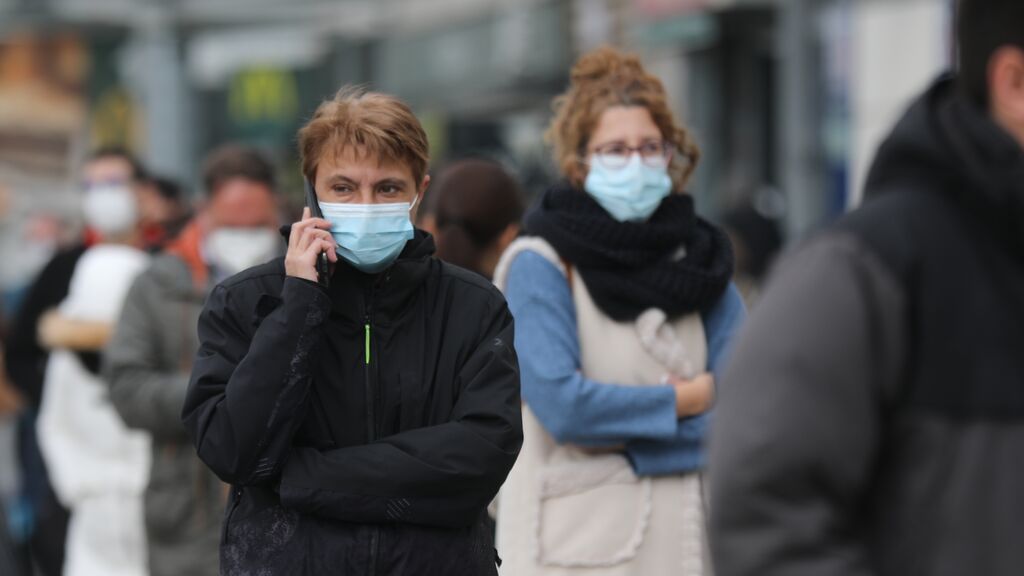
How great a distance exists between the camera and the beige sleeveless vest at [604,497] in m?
4.59

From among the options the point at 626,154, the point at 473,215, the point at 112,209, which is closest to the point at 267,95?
the point at 112,209

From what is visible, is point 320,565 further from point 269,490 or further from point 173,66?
point 173,66

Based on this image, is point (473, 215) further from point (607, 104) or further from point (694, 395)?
point (694, 395)

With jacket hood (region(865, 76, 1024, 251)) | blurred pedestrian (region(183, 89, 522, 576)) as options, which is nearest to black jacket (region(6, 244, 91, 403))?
blurred pedestrian (region(183, 89, 522, 576))

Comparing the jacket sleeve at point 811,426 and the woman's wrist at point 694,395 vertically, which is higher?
the jacket sleeve at point 811,426

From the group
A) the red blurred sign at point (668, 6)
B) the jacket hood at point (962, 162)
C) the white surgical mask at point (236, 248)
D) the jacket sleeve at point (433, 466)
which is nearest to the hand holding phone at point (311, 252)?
the jacket sleeve at point (433, 466)

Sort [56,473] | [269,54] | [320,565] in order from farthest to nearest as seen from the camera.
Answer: [269,54]
[56,473]
[320,565]

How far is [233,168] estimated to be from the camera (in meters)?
6.59

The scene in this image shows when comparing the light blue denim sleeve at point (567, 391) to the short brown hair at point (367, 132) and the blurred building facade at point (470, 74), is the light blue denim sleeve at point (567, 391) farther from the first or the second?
the blurred building facade at point (470, 74)

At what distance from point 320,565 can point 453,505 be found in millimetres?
294

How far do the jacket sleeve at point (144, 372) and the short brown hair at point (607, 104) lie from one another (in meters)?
1.97

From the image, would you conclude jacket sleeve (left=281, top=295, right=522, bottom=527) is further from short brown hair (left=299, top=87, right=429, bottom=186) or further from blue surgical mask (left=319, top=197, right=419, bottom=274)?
short brown hair (left=299, top=87, right=429, bottom=186)

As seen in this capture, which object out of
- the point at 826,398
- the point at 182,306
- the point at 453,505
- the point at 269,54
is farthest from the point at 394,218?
the point at 269,54

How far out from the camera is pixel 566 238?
4.72 metres
